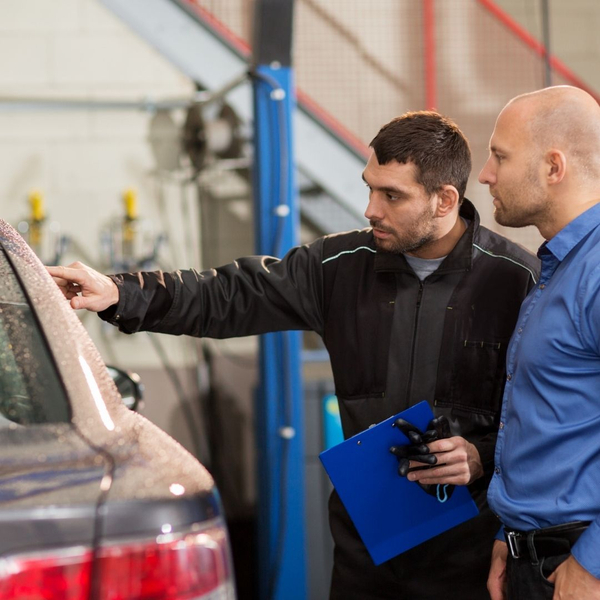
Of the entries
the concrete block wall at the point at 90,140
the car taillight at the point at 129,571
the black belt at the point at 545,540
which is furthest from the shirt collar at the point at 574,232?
the concrete block wall at the point at 90,140

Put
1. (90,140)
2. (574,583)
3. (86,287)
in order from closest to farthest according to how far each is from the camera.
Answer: (574,583) → (86,287) → (90,140)

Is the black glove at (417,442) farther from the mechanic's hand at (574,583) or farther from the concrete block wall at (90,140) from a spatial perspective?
the concrete block wall at (90,140)

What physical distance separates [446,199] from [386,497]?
77 cm

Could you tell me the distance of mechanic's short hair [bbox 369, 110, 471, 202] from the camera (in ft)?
7.23

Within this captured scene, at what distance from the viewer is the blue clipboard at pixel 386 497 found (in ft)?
6.59

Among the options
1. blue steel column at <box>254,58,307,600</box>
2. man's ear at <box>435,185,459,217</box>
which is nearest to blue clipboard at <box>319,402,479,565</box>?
man's ear at <box>435,185,459,217</box>

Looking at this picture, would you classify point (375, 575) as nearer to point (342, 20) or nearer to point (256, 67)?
point (256, 67)

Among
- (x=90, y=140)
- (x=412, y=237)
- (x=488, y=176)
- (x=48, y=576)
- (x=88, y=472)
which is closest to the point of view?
(x=48, y=576)

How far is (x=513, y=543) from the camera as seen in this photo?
181cm

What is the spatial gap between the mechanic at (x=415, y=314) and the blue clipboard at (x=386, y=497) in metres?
0.09

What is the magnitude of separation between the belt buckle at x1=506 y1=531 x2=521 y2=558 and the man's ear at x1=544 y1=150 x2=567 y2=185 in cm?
73

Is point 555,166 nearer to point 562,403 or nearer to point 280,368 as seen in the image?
point 562,403

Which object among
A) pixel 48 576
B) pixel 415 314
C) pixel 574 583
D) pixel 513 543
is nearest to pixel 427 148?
pixel 415 314

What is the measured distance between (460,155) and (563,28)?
4.49m
